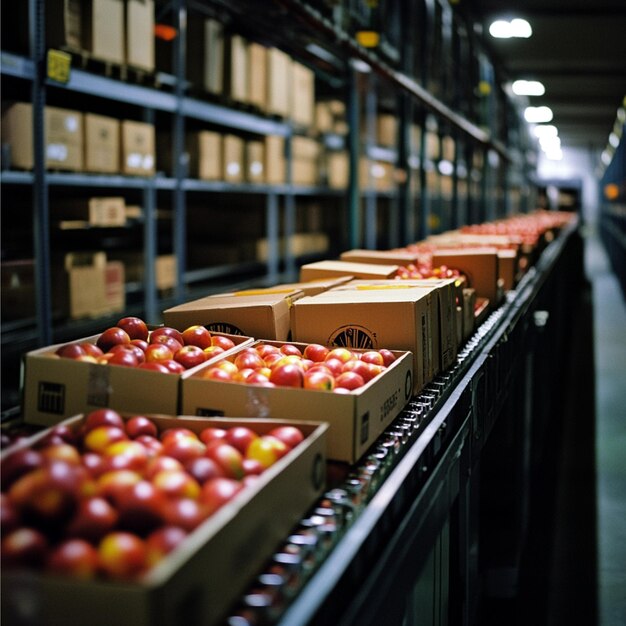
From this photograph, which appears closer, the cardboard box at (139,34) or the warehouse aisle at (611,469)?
the warehouse aisle at (611,469)

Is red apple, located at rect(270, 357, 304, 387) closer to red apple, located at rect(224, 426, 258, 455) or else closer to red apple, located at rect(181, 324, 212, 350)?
red apple, located at rect(224, 426, 258, 455)

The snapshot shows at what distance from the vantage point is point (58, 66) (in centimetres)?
411

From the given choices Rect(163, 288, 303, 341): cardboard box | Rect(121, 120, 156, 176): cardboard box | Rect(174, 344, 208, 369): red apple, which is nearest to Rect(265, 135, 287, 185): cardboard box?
Rect(121, 120, 156, 176): cardboard box

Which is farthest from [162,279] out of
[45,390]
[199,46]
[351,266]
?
[45,390]

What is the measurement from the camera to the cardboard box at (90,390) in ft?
5.75

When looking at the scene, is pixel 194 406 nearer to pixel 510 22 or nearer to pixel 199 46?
pixel 199 46

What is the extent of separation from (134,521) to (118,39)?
427cm

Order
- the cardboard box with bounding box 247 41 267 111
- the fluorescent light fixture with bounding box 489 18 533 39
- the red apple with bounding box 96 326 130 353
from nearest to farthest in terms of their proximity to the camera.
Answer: the red apple with bounding box 96 326 130 353
the cardboard box with bounding box 247 41 267 111
the fluorescent light fixture with bounding box 489 18 533 39

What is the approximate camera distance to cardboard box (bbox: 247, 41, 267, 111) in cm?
677

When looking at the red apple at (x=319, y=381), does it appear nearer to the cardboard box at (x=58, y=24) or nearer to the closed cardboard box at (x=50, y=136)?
the closed cardboard box at (x=50, y=136)

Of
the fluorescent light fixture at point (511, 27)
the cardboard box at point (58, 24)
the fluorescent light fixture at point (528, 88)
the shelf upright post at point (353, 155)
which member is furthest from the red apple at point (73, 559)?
the fluorescent light fixture at point (528, 88)

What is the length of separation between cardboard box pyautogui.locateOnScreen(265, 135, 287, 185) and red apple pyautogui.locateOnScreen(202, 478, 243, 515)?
6.23 metres

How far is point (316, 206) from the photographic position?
933cm

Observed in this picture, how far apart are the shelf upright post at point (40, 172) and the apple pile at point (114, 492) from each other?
2.65 meters
